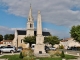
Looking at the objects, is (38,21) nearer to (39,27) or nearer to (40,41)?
(39,27)

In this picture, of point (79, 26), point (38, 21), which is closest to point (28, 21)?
point (79, 26)

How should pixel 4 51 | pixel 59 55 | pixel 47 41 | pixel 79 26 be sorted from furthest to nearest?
pixel 47 41
pixel 79 26
pixel 4 51
pixel 59 55

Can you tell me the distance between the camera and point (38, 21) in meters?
40.5

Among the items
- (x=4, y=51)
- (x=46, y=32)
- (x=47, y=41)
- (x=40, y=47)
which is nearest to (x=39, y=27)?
(x=40, y=47)

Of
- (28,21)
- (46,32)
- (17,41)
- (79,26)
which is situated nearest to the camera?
(79,26)

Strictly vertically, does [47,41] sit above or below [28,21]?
below

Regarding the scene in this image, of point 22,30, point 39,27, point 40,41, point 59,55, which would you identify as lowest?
point 59,55

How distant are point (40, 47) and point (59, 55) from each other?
720 centimetres

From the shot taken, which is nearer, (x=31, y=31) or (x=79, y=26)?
(x=79, y=26)

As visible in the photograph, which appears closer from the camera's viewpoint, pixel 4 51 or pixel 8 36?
pixel 4 51

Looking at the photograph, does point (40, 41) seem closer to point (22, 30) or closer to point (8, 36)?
point (22, 30)

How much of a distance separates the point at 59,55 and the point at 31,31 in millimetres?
76728

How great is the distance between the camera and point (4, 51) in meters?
50.3

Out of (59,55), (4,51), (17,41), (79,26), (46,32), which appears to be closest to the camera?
(59,55)
